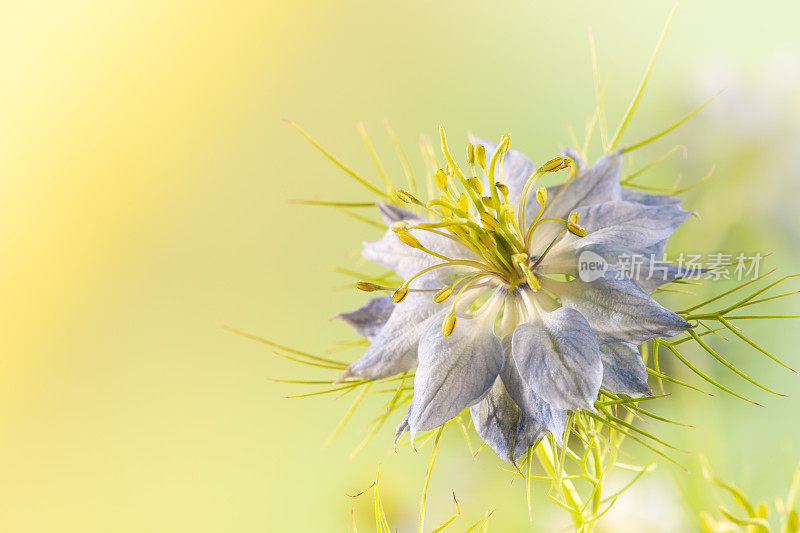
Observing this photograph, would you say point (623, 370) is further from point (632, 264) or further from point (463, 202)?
point (463, 202)

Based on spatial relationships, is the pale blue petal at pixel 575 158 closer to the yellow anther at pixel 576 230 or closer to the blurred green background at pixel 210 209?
the yellow anther at pixel 576 230

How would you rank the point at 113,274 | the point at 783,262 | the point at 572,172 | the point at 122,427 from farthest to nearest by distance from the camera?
1. the point at 113,274
2. the point at 122,427
3. the point at 783,262
4. the point at 572,172

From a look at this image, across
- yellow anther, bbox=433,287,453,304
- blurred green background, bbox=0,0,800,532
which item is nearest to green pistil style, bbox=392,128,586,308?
yellow anther, bbox=433,287,453,304

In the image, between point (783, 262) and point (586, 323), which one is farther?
point (783, 262)

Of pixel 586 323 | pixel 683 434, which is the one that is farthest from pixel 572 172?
pixel 683 434

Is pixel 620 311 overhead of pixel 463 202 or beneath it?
beneath

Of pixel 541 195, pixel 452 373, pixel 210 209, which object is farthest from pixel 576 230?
pixel 210 209

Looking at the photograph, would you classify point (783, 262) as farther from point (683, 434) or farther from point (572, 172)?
point (572, 172)
